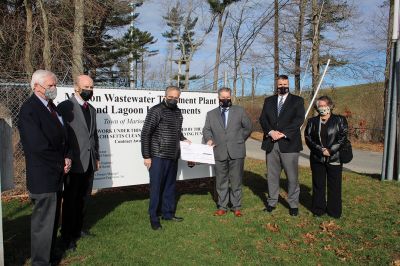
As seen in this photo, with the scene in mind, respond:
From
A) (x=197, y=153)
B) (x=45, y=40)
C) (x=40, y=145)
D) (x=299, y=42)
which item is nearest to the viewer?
(x=40, y=145)

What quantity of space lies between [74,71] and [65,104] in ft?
23.5

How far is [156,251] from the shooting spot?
192 inches

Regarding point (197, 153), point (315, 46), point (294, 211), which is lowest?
point (294, 211)

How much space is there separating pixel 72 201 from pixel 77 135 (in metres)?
0.85

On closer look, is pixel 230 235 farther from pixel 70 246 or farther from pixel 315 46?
pixel 315 46

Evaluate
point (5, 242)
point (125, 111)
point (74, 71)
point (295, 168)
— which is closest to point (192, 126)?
point (125, 111)

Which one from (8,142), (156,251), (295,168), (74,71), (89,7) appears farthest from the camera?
(89,7)

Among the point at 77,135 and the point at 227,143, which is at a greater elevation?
the point at 77,135

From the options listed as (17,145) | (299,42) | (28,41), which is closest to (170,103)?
(17,145)

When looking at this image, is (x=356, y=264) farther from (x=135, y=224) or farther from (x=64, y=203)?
(x=64, y=203)

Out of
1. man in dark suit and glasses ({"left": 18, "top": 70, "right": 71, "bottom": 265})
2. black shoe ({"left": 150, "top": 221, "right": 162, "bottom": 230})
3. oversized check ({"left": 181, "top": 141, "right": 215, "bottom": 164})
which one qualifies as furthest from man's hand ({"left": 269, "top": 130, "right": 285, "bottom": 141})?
man in dark suit and glasses ({"left": 18, "top": 70, "right": 71, "bottom": 265})

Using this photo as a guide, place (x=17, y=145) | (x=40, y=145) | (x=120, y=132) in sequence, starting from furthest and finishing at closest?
(x=17, y=145) < (x=120, y=132) < (x=40, y=145)

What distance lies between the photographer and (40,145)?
12.8 feet

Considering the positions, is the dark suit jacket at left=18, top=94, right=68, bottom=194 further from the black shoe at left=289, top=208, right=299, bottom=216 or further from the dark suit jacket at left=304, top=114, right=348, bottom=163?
the dark suit jacket at left=304, top=114, right=348, bottom=163
